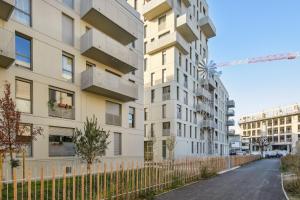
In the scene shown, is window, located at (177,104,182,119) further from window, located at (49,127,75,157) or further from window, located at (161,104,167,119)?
window, located at (49,127,75,157)

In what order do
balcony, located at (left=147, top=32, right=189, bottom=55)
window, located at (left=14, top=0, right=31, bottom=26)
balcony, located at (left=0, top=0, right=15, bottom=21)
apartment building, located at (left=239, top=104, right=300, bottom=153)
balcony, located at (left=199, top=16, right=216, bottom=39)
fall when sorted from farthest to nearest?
apartment building, located at (left=239, top=104, right=300, bottom=153)
balcony, located at (left=199, top=16, right=216, bottom=39)
balcony, located at (left=147, top=32, right=189, bottom=55)
window, located at (left=14, top=0, right=31, bottom=26)
balcony, located at (left=0, top=0, right=15, bottom=21)

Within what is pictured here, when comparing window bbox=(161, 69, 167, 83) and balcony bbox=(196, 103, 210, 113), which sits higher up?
window bbox=(161, 69, 167, 83)

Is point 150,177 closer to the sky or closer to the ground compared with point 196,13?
closer to the ground

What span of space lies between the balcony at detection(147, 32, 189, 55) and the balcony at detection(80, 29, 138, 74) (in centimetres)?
1582

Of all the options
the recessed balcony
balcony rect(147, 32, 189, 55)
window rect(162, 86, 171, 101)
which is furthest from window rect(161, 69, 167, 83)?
the recessed balcony

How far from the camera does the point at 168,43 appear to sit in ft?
133

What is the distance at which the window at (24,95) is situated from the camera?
16.2 metres

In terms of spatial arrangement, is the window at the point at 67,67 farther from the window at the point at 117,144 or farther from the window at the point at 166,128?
the window at the point at 166,128

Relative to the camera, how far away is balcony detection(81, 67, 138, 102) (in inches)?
810

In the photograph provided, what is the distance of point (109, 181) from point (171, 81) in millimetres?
30804

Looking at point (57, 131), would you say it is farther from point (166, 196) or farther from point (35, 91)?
point (166, 196)

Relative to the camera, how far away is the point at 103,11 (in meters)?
22.1

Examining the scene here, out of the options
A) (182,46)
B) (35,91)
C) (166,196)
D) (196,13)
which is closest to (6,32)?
(35,91)

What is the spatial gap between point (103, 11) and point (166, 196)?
50.8ft
